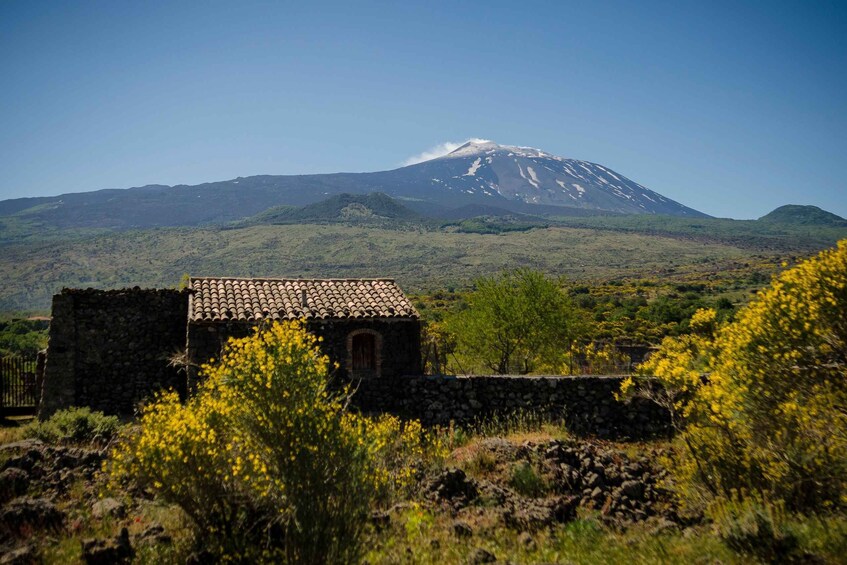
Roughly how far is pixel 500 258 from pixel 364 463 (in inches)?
4625

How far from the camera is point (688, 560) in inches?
296

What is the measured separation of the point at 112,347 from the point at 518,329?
47.2ft

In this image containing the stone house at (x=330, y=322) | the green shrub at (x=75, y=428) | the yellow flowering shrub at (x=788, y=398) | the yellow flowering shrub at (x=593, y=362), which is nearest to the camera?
the yellow flowering shrub at (x=788, y=398)

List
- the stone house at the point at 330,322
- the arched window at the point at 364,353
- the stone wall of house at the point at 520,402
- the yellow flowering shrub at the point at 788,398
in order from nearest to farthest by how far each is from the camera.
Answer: the yellow flowering shrub at the point at 788,398, the stone wall of house at the point at 520,402, the stone house at the point at 330,322, the arched window at the point at 364,353

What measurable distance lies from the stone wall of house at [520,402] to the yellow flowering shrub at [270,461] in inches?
303

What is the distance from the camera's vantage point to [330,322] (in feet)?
58.0

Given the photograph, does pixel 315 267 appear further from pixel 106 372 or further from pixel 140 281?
pixel 106 372

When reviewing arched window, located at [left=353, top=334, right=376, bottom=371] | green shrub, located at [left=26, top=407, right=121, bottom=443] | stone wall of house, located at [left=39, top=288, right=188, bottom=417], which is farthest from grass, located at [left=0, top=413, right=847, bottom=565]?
arched window, located at [left=353, top=334, right=376, bottom=371]

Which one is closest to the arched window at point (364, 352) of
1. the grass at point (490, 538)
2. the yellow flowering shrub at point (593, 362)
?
the grass at point (490, 538)

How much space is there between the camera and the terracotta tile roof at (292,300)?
17.4 m

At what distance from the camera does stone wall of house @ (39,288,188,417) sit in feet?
55.8

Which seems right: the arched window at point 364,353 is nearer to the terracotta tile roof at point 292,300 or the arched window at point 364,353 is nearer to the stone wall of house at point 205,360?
the stone wall of house at point 205,360

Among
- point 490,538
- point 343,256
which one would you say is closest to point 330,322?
point 490,538

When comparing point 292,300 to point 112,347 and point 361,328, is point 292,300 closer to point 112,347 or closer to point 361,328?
point 361,328
